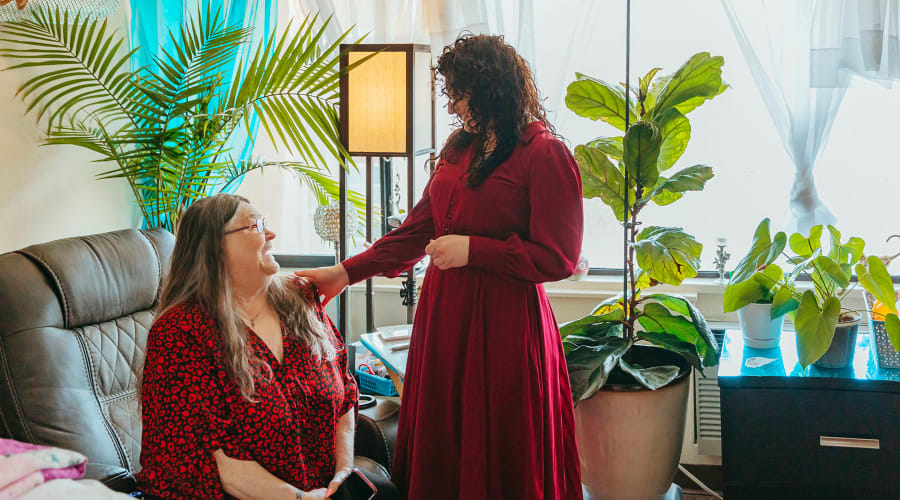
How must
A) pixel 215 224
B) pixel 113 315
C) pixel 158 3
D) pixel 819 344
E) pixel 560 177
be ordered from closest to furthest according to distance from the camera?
pixel 215 224 → pixel 560 177 → pixel 113 315 → pixel 819 344 → pixel 158 3

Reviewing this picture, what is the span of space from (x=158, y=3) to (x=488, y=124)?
161 centimetres

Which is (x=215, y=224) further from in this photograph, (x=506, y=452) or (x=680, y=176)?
(x=680, y=176)

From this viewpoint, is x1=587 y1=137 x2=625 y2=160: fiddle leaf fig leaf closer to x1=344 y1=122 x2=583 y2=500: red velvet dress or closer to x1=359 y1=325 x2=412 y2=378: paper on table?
x1=344 y1=122 x2=583 y2=500: red velvet dress

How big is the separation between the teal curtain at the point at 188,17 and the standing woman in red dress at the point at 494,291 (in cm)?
129

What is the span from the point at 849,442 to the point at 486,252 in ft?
3.50

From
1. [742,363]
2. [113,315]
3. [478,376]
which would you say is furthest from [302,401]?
[742,363]

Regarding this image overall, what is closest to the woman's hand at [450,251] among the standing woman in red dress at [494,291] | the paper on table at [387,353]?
the standing woman in red dress at [494,291]

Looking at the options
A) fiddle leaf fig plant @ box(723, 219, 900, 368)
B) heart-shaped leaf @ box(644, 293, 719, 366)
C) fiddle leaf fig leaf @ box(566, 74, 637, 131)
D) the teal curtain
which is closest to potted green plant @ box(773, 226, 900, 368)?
fiddle leaf fig plant @ box(723, 219, 900, 368)

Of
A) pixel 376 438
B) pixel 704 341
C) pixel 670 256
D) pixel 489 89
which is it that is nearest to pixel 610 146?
pixel 670 256

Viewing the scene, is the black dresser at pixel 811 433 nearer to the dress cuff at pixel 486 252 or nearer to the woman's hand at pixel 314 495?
the dress cuff at pixel 486 252

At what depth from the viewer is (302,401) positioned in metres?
1.48

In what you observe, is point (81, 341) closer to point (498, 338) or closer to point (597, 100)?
point (498, 338)

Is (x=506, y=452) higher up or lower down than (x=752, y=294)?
lower down

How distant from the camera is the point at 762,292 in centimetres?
216
